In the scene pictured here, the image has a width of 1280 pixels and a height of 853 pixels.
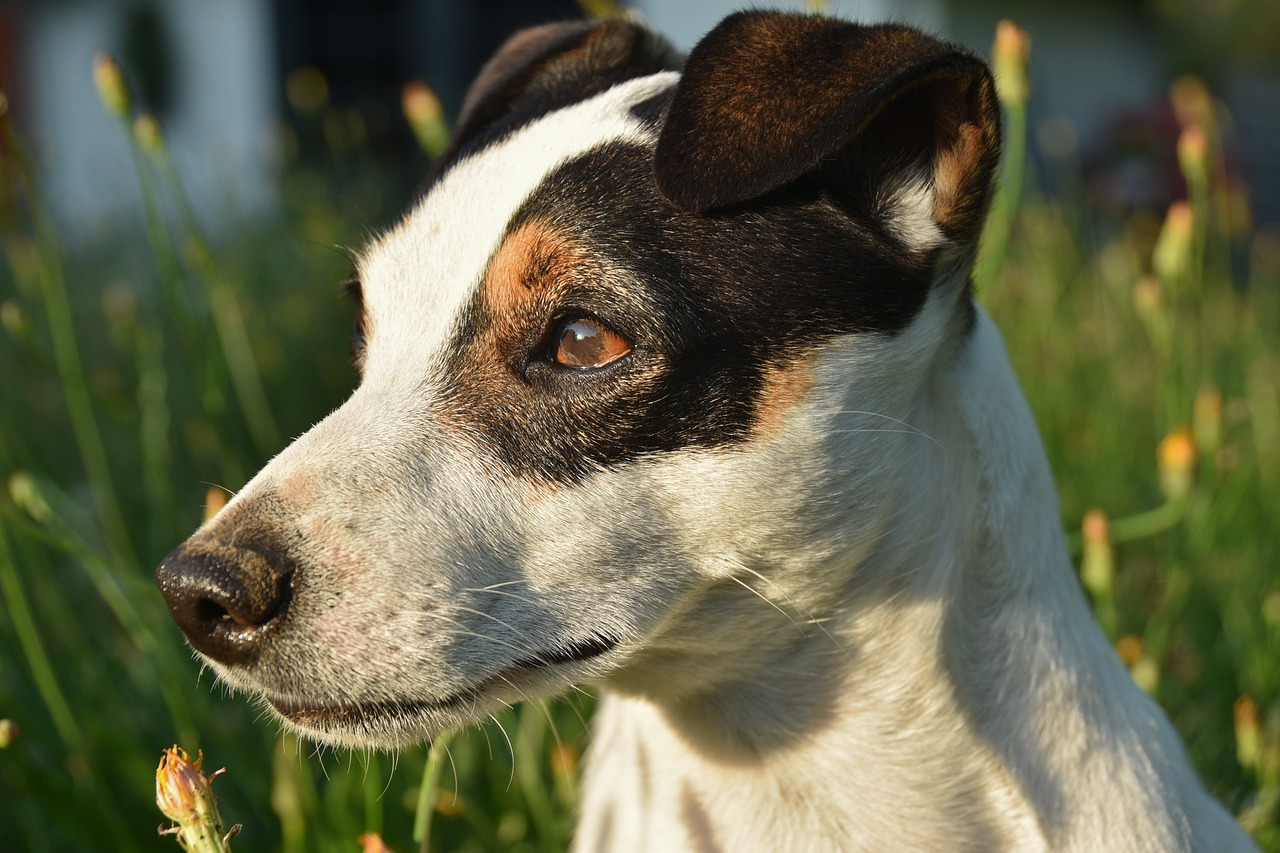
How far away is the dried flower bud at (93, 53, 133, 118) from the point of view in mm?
2334

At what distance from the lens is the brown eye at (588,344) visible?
68.9 inches

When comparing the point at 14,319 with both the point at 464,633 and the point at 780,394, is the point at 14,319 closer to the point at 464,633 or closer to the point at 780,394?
the point at 464,633

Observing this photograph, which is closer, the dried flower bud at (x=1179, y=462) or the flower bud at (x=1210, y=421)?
the dried flower bud at (x=1179, y=462)

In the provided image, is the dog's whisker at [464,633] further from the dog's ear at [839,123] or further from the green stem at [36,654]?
the green stem at [36,654]

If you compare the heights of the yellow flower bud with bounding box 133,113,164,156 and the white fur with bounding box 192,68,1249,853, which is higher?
the yellow flower bud with bounding box 133,113,164,156

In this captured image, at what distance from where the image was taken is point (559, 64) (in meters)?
2.48

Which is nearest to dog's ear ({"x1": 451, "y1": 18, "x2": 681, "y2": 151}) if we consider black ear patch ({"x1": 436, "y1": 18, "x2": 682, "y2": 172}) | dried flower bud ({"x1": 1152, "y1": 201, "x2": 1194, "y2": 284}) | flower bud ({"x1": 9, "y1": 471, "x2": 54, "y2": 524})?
black ear patch ({"x1": 436, "y1": 18, "x2": 682, "y2": 172})

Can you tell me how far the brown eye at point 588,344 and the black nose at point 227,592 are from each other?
0.50m

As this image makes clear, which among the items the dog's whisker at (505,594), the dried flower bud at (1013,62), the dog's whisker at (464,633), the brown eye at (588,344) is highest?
the dried flower bud at (1013,62)

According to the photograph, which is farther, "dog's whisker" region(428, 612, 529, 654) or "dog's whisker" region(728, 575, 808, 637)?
"dog's whisker" region(728, 575, 808, 637)

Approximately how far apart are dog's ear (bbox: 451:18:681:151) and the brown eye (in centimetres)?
77

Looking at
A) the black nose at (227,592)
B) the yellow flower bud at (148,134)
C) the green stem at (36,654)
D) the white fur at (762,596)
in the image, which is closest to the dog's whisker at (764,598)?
the white fur at (762,596)

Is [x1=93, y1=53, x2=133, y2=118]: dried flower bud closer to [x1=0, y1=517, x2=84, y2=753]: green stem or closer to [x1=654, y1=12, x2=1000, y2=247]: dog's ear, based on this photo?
[x1=0, y1=517, x2=84, y2=753]: green stem

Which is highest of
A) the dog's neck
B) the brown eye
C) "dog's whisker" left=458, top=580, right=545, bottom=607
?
the brown eye
